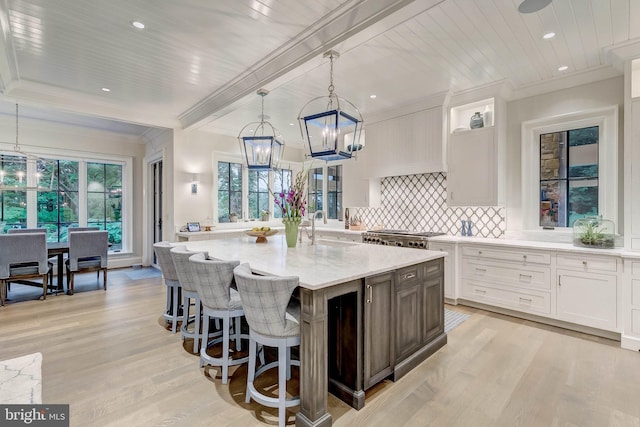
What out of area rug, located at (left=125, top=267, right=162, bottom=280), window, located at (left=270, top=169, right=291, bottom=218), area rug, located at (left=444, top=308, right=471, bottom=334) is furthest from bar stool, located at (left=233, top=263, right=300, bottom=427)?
window, located at (left=270, top=169, right=291, bottom=218)

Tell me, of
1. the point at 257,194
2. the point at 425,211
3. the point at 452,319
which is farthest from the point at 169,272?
the point at 425,211

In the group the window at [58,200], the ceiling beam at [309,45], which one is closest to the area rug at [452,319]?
the ceiling beam at [309,45]

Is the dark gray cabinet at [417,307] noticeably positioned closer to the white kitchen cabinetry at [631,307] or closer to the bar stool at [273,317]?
the bar stool at [273,317]

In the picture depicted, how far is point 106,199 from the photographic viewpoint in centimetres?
654

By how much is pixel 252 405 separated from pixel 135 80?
12.3ft

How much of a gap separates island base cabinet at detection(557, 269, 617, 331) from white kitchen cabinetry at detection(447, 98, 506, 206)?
1148 mm

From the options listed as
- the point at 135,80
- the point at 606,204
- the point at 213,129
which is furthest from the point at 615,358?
the point at 213,129

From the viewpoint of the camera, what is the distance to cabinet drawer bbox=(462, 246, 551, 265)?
340 centimetres

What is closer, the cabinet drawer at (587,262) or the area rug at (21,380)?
the area rug at (21,380)

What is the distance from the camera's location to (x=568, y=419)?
1.88m

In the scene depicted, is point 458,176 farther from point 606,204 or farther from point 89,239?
point 89,239

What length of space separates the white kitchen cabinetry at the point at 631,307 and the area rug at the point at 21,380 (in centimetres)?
479

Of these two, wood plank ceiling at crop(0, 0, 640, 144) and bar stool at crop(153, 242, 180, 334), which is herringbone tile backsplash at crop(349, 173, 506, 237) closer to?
wood plank ceiling at crop(0, 0, 640, 144)

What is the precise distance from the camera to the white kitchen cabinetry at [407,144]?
427cm
